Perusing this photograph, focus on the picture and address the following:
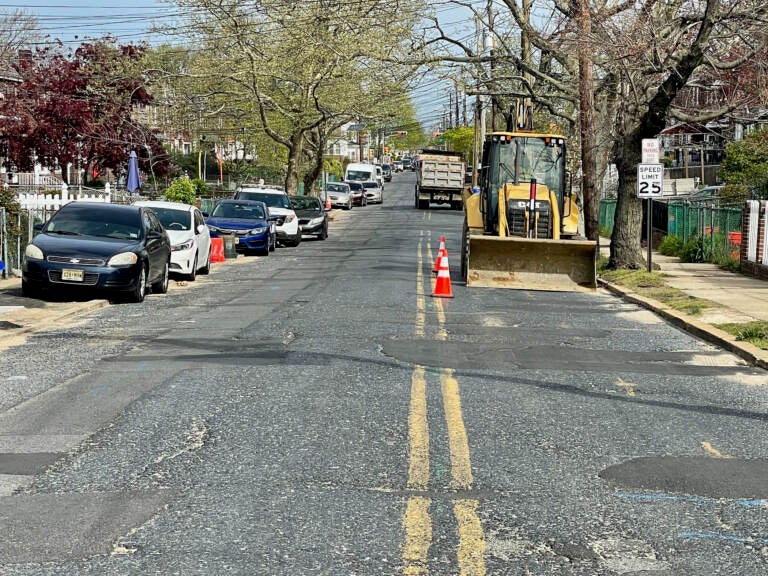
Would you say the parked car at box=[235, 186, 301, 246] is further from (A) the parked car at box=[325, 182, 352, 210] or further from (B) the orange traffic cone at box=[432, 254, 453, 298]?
(A) the parked car at box=[325, 182, 352, 210]

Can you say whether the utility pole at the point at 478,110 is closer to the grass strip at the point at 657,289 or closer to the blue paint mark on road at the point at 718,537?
the grass strip at the point at 657,289

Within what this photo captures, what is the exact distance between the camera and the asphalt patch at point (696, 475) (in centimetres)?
680

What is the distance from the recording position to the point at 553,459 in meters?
7.53

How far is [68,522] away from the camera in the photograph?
5910 millimetres

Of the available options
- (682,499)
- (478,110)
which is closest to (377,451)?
(682,499)

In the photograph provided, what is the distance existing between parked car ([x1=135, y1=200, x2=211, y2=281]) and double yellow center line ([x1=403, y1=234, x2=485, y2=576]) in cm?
1288

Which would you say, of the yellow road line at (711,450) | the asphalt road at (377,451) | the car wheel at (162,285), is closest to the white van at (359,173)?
the car wheel at (162,285)

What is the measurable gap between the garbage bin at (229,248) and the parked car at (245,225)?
442mm

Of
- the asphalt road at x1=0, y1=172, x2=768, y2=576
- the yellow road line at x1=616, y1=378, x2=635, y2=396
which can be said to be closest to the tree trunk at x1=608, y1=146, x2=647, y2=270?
the asphalt road at x1=0, y1=172, x2=768, y2=576

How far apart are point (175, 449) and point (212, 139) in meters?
71.2

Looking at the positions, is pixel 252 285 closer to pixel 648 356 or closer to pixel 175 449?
pixel 648 356

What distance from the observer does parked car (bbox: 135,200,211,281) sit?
2288cm

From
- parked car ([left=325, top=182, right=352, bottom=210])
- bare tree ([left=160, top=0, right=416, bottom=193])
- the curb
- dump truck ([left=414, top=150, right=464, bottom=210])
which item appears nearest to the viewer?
the curb

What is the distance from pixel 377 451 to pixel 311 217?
34013 millimetres
